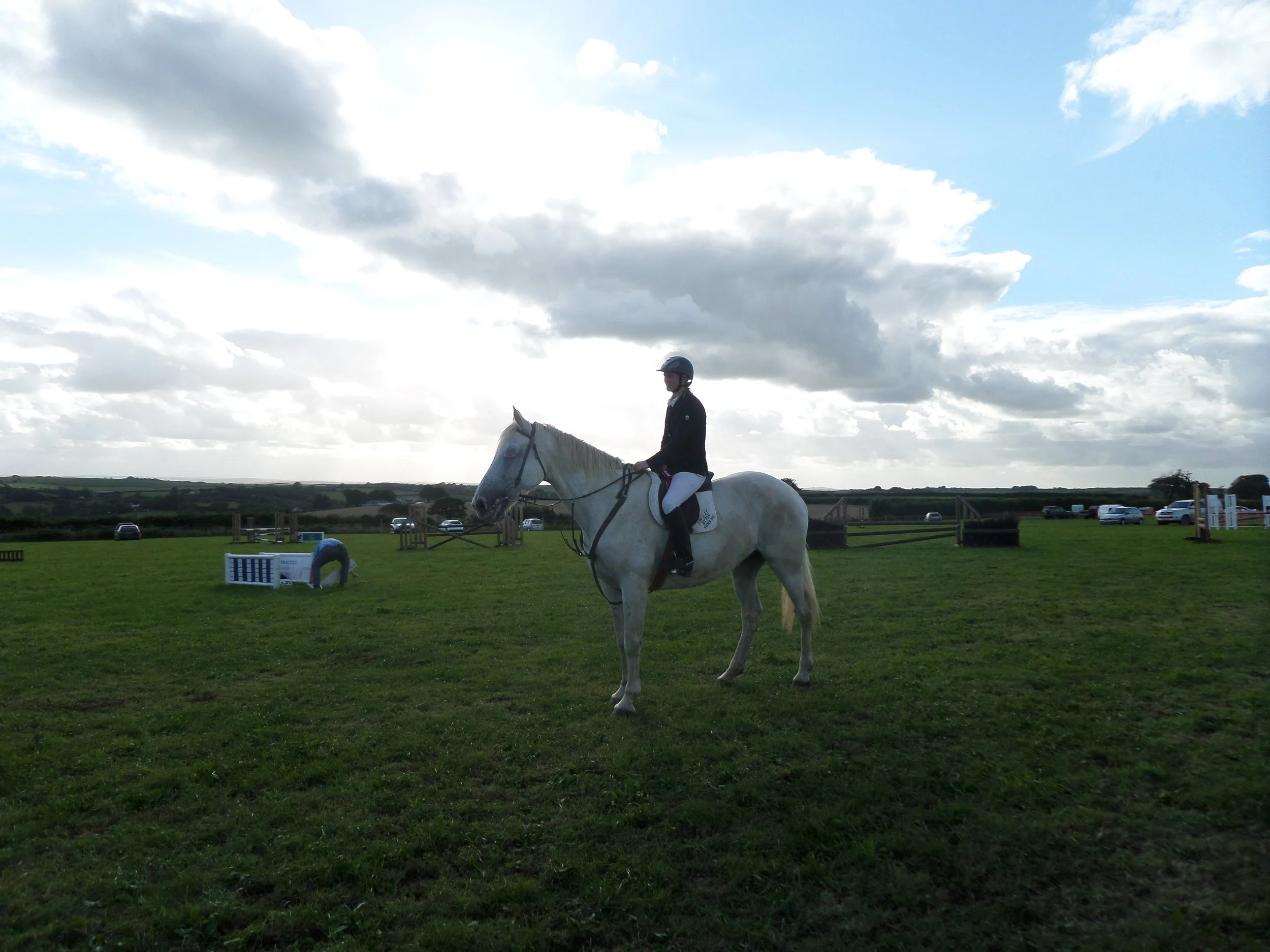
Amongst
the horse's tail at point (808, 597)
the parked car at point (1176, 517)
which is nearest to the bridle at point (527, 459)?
the horse's tail at point (808, 597)

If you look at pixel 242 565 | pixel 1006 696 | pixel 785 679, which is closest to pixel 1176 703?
pixel 1006 696

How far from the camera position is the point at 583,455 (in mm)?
6918

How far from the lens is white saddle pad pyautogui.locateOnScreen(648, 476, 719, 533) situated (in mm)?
6793

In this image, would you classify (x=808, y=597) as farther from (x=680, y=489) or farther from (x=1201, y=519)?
(x=1201, y=519)

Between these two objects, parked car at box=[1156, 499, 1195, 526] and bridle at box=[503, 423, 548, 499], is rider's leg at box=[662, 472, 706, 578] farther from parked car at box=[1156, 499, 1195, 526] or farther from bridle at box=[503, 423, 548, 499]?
parked car at box=[1156, 499, 1195, 526]

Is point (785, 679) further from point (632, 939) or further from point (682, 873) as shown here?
point (632, 939)

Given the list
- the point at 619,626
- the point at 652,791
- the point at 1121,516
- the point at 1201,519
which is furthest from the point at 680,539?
the point at 1121,516

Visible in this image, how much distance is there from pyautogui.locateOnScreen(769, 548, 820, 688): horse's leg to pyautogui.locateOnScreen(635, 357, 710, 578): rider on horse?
4.12ft

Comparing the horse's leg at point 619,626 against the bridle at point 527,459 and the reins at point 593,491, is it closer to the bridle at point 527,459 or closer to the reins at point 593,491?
the reins at point 593,491

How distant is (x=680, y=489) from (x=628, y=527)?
599 millimetres

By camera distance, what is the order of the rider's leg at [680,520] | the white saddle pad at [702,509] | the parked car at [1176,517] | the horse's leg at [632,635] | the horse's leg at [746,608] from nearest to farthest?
1. the horse's leg at [632,635]
2. the rider's leg at [680,520]
3. the white saddle pad at [702,509]
4. the horse's leg at [746,608]
5. the parked car at [1176,517]

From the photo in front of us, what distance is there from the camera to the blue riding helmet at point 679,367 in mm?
6898

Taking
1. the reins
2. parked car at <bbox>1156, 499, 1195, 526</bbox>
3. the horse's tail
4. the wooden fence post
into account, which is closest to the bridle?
the reins

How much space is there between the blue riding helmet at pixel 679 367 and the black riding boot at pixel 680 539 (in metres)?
1.31
